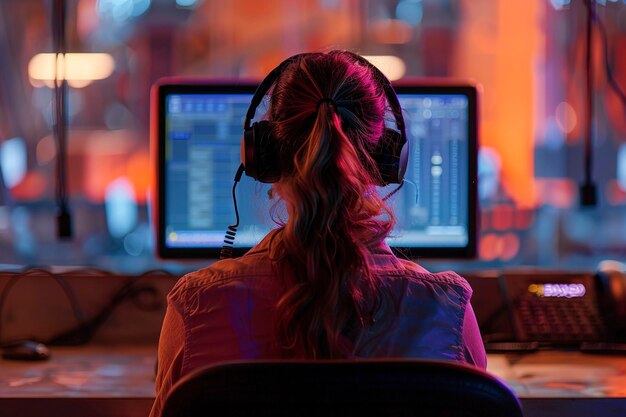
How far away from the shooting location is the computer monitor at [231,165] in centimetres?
147

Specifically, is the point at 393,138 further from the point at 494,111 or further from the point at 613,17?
the point at 494,111

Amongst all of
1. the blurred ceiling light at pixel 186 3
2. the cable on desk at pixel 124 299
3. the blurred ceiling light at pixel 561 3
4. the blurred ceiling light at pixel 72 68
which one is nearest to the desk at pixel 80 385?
the cable on desk at pixel 124 299

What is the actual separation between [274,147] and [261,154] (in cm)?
5

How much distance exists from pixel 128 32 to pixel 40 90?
4.61 feet

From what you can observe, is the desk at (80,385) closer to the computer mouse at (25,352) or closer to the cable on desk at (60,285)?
the computer mouse at (25,352)

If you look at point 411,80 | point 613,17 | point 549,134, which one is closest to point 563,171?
point 549,134

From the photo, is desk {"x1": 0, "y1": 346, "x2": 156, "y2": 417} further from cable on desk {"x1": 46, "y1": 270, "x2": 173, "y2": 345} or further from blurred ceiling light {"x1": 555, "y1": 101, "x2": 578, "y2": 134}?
blurred ceiling light {"x1": 555, "y1": 101, "x2": 578, "y2": 134}

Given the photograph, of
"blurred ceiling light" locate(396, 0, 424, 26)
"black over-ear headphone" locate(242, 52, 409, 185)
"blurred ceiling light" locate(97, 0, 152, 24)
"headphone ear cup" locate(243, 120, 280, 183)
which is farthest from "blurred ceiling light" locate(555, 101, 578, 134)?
"blurred ceiling light" locate(97, 0, 152, 24)

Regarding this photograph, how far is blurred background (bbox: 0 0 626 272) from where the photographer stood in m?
2.41

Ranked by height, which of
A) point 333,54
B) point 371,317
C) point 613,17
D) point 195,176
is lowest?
point 371,317

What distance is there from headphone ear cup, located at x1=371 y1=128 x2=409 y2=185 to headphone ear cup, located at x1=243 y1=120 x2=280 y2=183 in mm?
140

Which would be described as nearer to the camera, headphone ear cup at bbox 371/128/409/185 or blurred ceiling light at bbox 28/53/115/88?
headphone ear cup at bbox 371/128/409/185

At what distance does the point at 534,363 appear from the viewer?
1.36 m

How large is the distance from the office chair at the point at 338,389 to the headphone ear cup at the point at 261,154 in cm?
39
